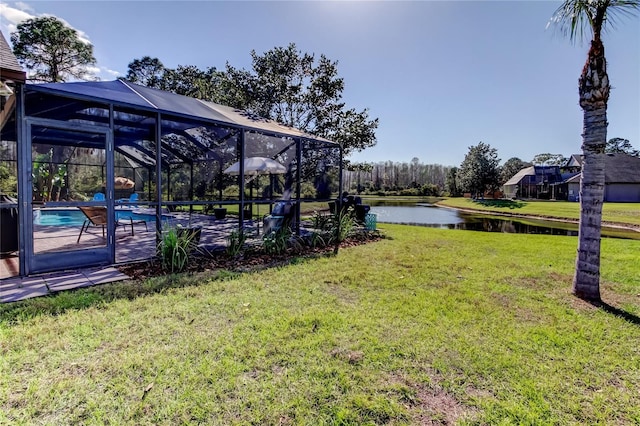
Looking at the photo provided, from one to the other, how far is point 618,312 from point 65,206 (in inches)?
299

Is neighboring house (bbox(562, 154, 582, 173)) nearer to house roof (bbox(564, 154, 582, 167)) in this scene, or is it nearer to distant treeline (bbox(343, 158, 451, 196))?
house roof (bbox(564, 154, 582, 167))

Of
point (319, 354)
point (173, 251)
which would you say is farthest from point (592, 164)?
point (173, 251)

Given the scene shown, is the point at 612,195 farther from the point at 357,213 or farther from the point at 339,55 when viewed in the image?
the point at 357,213

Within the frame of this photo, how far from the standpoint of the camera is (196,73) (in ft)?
65.8

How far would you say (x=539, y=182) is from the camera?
39688 mm

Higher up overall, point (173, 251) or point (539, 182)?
point (539, 182)

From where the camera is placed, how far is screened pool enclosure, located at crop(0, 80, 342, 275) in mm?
4430

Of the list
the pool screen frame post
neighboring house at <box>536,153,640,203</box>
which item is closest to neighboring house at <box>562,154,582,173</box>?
neighboring house at <box>536,153,640,203</box>

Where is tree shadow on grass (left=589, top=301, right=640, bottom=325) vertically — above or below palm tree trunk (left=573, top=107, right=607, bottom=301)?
below

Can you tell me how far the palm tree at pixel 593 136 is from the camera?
3.87 metres

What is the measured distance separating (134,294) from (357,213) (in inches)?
285

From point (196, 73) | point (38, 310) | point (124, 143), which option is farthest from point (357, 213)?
point (196, 73)

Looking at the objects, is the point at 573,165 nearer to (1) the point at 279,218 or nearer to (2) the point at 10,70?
(1) the point at 279,218

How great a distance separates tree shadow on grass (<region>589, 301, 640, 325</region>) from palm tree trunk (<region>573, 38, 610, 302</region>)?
14 cm
